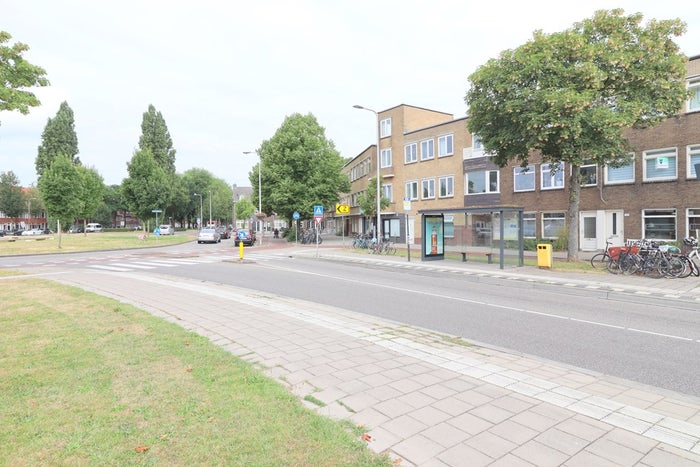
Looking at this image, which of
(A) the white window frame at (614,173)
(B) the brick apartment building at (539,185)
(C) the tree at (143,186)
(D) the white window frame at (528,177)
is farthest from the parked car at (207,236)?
(A) the white window frame at (614,173)

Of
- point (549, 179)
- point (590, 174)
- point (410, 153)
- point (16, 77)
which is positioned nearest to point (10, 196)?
point (410, 153)

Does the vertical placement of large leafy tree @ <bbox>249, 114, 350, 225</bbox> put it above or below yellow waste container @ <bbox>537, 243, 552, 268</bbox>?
above

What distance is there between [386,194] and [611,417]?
117 feet

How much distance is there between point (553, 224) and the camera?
2630 centimetres

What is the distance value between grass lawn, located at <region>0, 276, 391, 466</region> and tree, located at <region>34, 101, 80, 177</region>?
70090 mm

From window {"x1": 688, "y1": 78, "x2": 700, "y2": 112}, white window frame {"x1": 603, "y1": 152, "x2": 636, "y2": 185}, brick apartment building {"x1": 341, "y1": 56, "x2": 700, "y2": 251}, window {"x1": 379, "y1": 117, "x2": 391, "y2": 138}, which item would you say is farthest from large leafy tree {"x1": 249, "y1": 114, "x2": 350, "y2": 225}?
window {"x1": 688, "y1": 78, "x2": 700, "y2": 112}

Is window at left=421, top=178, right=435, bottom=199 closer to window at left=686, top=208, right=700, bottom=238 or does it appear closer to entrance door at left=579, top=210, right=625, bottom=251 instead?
entrance door at left=579, top=210, right=625, bottom=251

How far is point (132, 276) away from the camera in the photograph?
15.0 meters

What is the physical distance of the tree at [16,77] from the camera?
29.6 ft

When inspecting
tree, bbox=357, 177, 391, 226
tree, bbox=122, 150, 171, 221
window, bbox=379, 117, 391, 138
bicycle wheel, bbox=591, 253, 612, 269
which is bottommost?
bicycle wheel, bbox=591, 253, 612, 269

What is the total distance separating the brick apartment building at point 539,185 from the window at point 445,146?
0.25 ft

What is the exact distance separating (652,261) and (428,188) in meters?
21.2

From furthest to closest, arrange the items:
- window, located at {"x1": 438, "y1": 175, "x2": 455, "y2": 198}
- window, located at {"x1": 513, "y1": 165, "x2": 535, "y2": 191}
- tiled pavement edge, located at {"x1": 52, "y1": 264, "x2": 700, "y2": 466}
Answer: window, located at {"x1": 438, "y1": 175, "x2": 455, "y2": 198}
window, located at {"x1": 513, "y1": 165, "x2": 535, "y2": 191}
tiled pavement edge, located at {"x1": 52, "y1": 264, "x2": 700, "y2": 466}

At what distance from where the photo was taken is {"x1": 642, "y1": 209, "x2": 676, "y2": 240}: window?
20936mm
